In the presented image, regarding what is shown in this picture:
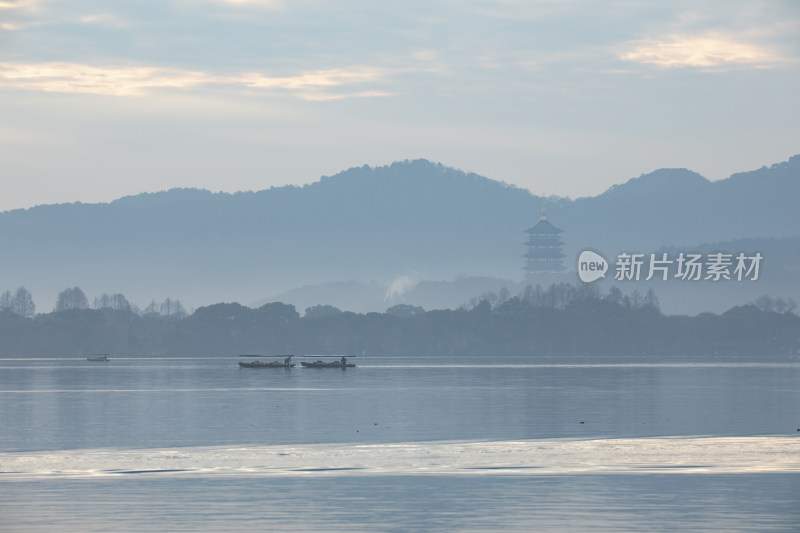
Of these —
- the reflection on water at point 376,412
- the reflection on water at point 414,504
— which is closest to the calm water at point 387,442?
the reflection on water at point 414,504

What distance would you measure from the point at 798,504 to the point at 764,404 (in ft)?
182

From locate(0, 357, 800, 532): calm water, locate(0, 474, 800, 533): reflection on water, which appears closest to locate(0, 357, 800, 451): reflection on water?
locate(0, 357, 800, 532): calm water

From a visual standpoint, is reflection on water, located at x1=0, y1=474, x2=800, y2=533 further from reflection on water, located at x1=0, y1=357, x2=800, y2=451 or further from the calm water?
reflection on water, located at x1=0, y1=357, x2=800, y2=451

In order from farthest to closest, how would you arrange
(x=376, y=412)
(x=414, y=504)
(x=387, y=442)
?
(x=376, y=412) < (x=387, y=442) < (x=414, y=504)

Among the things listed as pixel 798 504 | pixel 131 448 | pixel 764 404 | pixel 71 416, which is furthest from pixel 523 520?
pixel 764 404

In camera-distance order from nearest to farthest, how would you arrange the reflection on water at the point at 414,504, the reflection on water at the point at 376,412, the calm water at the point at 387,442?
the reflection on water at the point at 414,504 < the calm water at the point at 387,442 < the reflection on water at the point at 376,412

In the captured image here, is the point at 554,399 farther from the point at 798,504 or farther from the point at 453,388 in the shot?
the point at 798,504

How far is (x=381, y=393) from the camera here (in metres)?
115

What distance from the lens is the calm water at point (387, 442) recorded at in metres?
37.0

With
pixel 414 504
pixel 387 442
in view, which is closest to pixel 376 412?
pixel 387 442

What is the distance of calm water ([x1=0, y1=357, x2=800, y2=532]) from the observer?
3700 centimetres

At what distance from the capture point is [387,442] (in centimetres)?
6141

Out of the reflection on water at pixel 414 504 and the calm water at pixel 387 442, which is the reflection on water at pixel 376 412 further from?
the reflection on water at pixel 414 504

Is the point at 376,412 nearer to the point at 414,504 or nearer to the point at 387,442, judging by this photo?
the point at 387,442
